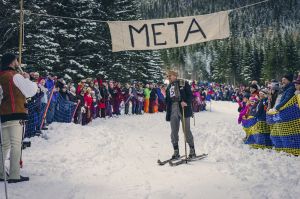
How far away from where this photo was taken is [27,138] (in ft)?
33.0

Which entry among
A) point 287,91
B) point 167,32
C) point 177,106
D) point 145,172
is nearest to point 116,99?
point 167,32

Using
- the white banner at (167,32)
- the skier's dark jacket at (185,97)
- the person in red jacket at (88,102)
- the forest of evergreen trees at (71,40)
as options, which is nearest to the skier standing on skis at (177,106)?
the skier's dark jacket at (185,97)

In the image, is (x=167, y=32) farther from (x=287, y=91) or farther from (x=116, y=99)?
(x=116, y=99)

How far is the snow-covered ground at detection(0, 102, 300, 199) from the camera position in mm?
5301

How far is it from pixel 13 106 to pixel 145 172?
278 cm

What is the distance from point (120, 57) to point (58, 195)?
27.1 meters

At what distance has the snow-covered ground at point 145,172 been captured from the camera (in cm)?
530

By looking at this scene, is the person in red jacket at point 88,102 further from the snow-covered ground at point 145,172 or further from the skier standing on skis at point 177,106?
the skier standing on skis at point 177,106

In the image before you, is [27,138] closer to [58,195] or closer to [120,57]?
[58,195]

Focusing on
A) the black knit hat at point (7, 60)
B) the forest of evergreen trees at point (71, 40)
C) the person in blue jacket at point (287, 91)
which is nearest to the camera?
the black knit hat at point (7, 60)

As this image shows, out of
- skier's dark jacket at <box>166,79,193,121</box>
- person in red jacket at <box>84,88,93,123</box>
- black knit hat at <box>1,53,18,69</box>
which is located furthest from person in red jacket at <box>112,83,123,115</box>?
black knit hat at <box>1,53,18,69</box>

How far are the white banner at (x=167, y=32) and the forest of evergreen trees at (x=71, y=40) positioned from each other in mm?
9623

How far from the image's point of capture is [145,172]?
22.6 feet

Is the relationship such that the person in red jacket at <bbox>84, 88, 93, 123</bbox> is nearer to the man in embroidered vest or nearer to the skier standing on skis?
the skier standing on skis
